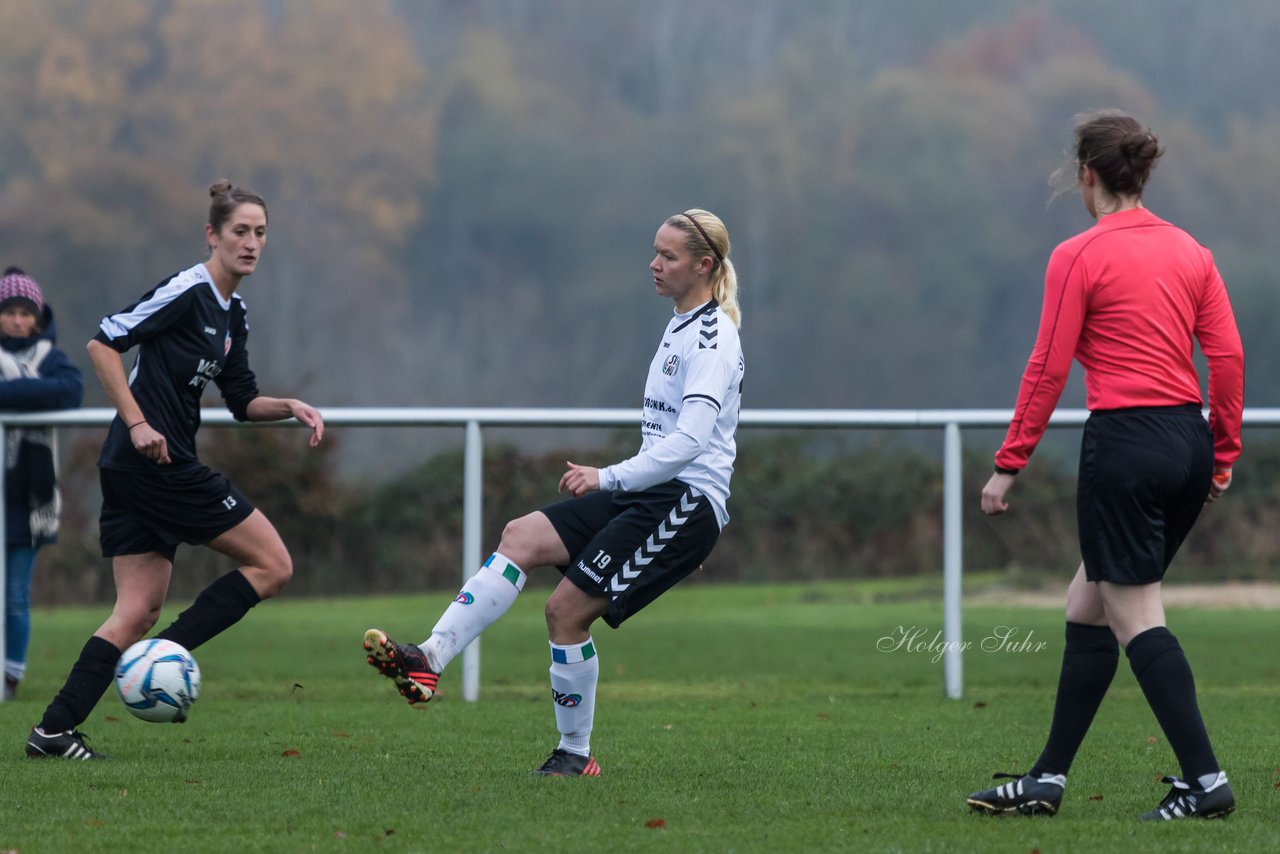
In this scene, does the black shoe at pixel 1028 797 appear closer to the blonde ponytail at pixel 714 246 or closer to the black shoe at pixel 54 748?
the blonde ponytail at pixel 714 246

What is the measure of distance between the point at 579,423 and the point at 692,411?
99.1 inches

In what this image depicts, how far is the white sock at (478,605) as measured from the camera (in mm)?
4867

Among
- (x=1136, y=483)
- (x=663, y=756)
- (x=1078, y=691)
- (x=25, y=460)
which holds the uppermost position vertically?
(x=1136, y=483)

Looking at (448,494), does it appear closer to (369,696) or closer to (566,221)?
(369,696)

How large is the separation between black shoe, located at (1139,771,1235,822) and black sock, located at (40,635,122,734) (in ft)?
11.1

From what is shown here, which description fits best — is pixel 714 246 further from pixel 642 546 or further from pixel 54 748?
pixel 54 748

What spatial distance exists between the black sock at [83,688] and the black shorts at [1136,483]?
3.28 meters

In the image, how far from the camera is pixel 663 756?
560 cm

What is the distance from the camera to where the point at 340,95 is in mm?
23719

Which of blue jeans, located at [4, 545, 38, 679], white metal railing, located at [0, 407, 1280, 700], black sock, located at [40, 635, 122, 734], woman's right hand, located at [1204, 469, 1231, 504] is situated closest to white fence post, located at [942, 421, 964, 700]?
white metal railing, located at [0, 407, 1280, 700]

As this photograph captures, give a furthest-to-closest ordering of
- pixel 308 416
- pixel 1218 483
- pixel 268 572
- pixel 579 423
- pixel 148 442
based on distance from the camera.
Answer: pixel 579 423 < pixel 308 416 < pixel 268 572 < pixel 148 442 < pixel 1218 483

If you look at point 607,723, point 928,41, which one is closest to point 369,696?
point 607,723
